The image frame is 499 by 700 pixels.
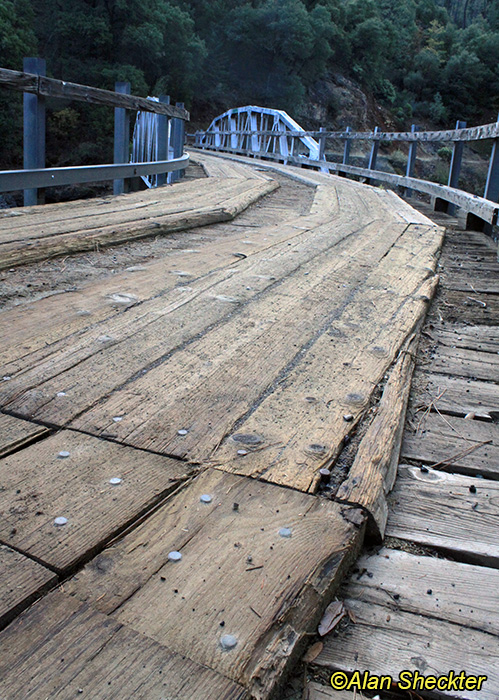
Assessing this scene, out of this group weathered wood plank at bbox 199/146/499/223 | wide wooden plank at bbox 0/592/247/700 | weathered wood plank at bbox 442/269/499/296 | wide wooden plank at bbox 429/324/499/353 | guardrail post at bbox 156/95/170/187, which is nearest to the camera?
wide wooden plank at bbox 0/592/247/700

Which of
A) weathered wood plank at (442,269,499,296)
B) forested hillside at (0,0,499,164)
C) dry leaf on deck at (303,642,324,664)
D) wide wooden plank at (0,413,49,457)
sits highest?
forested hillside at (0,0,499,164)

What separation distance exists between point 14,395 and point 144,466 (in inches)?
16.9

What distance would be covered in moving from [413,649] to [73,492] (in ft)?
1.96

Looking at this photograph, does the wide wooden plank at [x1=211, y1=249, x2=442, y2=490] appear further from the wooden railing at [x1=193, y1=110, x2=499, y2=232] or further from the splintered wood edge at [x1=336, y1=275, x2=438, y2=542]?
the wooden railing at [x1=193, y1=110, x2=499, y2=232]

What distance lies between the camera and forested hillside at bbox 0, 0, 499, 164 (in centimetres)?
2052

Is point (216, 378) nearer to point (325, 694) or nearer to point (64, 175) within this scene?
point (325, 694)

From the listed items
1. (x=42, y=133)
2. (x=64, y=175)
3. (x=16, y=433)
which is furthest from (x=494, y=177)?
(x=16, y=433)

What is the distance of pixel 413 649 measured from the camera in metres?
0.83

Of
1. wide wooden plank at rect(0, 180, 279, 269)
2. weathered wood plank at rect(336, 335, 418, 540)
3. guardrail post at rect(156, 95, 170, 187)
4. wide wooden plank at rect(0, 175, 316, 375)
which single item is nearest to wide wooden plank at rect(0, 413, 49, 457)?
wide wooden plank at rect(0, 175, 316, 375)

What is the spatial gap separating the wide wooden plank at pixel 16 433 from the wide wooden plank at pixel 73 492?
2cm

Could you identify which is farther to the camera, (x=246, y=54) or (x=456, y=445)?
(x=246, y=54)

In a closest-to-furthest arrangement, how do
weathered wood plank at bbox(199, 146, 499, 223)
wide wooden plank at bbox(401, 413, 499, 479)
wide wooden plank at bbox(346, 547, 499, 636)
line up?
wide wooden plank at bbox(346, 547, 499, 636) → wide wooden plank at bbox(401, 413, 499, 479) → weathered wood plank at bbox(199, 146, 499, 223)

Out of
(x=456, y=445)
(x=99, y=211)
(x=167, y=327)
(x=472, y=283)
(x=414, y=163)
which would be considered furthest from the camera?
(x=414, y=163)

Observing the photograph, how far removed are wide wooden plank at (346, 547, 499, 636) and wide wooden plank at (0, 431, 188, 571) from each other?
374 mm
